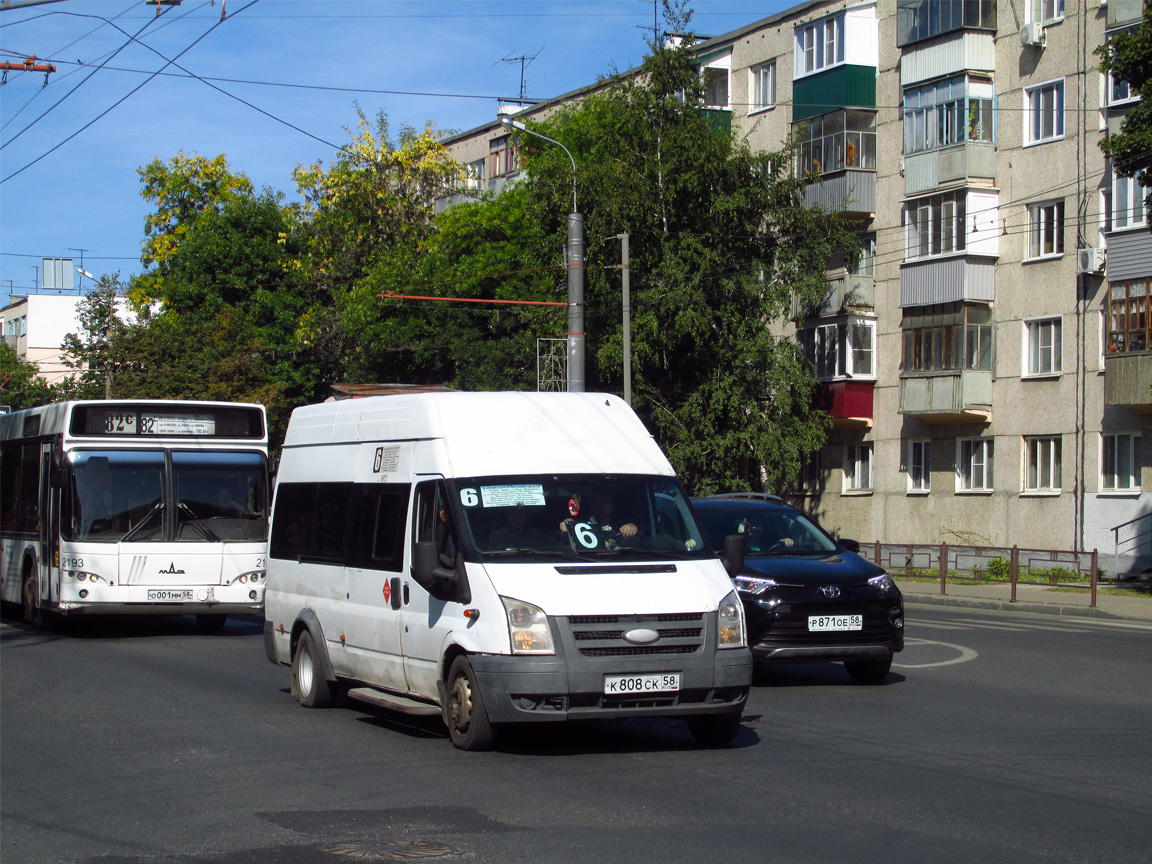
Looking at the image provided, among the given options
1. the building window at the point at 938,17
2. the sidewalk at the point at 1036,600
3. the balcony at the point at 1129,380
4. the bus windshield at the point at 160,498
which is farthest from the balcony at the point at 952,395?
the bus windshield at the point at 160,498

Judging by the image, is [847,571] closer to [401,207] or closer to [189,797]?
[189,797]

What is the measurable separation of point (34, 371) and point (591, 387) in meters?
62.5

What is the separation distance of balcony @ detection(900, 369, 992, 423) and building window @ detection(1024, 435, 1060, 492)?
4.70ft

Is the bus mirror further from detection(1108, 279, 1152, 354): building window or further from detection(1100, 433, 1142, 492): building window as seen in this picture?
detection(1100, 433, 1142, 492): building window

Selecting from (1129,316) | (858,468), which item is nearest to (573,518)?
(1129,316)

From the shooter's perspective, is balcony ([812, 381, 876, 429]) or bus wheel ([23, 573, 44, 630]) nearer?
bus wheel ([23, 573, 44, 630])

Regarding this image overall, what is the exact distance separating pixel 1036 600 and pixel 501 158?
43.1 meters

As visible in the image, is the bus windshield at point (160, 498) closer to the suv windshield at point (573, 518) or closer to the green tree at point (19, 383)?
the suv windshield at point (573, 518)

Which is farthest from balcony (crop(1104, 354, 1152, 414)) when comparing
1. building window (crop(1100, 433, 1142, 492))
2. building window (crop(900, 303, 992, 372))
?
building window (crop(900, 303, 992, 372))

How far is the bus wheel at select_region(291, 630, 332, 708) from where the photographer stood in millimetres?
10812

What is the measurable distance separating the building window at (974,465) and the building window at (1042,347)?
230 centimetres

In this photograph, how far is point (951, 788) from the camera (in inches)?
293

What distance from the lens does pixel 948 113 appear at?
37.1 meters

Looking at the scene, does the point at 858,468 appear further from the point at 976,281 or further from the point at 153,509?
the point at 153,509
